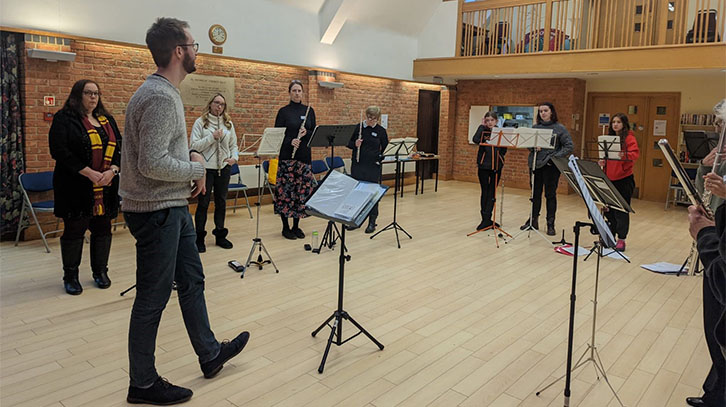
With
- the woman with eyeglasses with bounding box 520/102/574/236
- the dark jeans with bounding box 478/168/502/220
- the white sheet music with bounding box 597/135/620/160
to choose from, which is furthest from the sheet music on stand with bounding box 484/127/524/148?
the white sheet music with bounding box 597/135/620/160

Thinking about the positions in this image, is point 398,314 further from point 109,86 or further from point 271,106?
point 271,106

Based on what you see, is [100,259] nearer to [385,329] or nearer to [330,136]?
[330,136]

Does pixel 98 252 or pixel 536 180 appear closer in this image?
pixel 98 252

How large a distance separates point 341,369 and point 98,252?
8.45 feet

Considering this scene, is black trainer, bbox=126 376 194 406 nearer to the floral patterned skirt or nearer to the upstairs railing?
the floral patterned skirt

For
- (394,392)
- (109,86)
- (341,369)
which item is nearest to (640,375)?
(394,392)

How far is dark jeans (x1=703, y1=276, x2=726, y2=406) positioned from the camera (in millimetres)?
2557

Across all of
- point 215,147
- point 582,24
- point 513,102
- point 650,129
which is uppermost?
point 582,24

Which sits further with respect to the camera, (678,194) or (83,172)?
(678,194)

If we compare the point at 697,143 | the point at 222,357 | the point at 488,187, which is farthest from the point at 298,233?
the point at 697,143

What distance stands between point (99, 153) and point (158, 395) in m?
2.40

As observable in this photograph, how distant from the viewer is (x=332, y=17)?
9125mm

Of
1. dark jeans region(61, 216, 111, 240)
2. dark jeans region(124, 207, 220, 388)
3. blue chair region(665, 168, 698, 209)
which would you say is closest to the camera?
dark jeans region(124, 207, 220, 388)

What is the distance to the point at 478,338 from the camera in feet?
12.1
